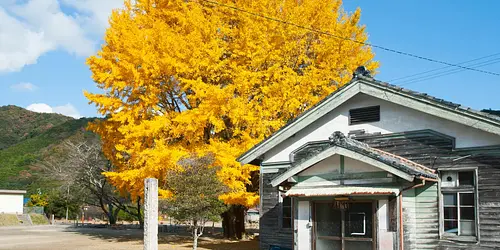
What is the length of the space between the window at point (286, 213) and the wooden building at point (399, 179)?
228cm

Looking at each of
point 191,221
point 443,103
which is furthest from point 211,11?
point 443,103

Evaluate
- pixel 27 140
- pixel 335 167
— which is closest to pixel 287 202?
pixel 335 167

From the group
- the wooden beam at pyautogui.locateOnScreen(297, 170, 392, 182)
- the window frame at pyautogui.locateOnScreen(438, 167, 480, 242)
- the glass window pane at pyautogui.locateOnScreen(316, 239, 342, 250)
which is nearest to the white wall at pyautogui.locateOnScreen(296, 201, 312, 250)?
the glass window pane at pyautogui.locateOnScreen(316, 239, 342, 250)

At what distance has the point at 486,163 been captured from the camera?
13.0 m

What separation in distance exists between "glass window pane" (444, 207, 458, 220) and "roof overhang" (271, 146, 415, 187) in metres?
1.91

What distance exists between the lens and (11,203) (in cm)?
5722

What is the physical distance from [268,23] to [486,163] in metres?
12.6

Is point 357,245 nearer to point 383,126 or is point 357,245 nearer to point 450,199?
point 450,199

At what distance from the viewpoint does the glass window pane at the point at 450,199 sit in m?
13.3

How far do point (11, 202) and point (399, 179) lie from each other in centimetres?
5420

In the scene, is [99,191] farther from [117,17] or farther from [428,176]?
[428,176]

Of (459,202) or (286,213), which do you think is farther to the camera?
(286,213)

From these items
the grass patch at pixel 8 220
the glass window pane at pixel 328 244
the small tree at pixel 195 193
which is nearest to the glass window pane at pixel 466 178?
the glass window pane at pixel 328 244

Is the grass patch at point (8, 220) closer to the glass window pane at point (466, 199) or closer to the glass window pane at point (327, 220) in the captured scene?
the glass window pane at point (327, 220)
